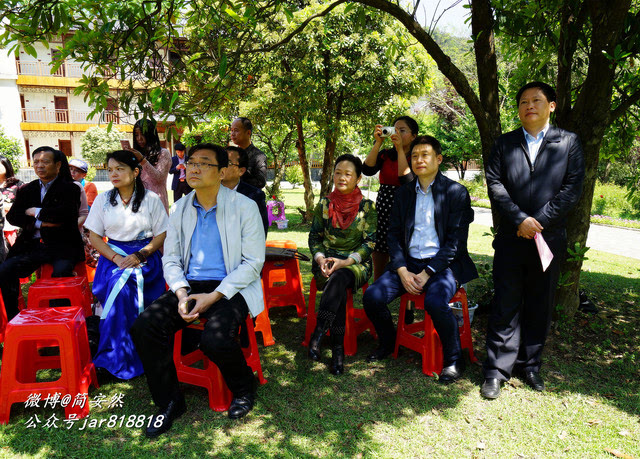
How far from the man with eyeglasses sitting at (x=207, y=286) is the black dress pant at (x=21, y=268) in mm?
1773

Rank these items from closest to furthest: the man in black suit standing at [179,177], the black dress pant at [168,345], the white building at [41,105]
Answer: the black dress pant at [168,345]
the man in black suit standing at [179,177]
the white building at [41,105]

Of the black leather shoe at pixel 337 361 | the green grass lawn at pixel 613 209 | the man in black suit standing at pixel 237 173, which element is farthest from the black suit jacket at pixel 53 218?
the green grass lawn at pixel 613 209

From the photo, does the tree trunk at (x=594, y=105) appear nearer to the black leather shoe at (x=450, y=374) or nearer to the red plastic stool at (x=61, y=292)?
the black leather shoe at (x=450, y=374)

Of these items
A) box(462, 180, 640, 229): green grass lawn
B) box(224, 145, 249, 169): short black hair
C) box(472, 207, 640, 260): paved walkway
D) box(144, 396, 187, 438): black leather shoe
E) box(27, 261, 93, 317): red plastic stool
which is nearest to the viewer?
box(144, 396, 187, 438): black leather shoe

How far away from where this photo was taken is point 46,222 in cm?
454

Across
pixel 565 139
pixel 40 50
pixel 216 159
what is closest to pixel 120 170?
pixel 216 159

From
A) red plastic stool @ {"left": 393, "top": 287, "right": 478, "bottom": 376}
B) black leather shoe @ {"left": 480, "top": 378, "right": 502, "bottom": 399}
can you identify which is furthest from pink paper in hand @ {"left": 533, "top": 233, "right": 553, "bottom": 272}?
black leather shoe @ {"left": 480, "top": 378, "right": 502, "bottom": 399}

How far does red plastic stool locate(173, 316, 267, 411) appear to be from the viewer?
3.24 m

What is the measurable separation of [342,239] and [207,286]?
1.40m

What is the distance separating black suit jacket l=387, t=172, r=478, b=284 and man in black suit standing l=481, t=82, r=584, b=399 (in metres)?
0.29

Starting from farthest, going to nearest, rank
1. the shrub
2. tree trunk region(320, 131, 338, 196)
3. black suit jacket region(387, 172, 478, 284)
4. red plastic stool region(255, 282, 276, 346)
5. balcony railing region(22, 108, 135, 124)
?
balcony railing region(22, 108, 135, 124) → the shrub → tree trunk region(320, 131, 338, 196) → red plastic stool region(255, 282, 276, 346) → black suit jacket region(387, 172, 478, 284)

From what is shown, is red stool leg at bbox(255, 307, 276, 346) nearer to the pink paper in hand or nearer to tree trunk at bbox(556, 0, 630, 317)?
the pink paper in hand

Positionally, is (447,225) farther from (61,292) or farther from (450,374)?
(61,292)

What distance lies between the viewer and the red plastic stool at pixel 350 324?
4039 millimetres
